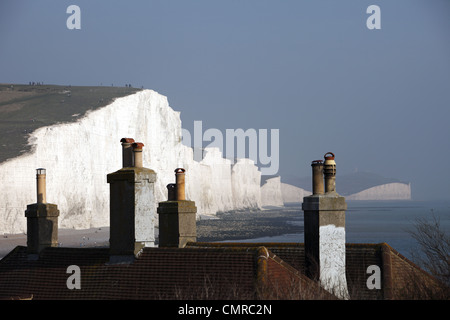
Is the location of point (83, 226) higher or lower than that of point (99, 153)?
lower

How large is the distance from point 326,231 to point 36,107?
332ft

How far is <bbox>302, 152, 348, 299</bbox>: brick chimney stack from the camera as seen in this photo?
13.9 m

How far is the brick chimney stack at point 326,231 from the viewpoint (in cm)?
1392

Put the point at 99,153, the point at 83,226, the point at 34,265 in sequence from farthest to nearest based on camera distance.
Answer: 1. the point at 99,153
2. the point at 83,226
3. the point at 34,265

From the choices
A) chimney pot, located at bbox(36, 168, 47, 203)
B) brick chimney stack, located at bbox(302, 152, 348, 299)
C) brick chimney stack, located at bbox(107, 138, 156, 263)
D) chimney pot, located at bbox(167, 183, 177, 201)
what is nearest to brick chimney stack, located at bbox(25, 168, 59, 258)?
chimney pot, located at bbox(36, 168, 47, 203)

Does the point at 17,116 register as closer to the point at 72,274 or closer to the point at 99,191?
the point at 99,191

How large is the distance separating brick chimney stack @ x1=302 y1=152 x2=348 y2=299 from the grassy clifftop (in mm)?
66633

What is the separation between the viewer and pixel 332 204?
13938 millimetres

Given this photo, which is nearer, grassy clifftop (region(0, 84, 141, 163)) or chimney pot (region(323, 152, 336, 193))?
chimney pot (region(323, 152, 336, 193))

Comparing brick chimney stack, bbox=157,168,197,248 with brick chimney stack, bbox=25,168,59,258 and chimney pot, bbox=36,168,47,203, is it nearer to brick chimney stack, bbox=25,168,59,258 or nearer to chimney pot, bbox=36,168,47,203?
brick chimney stack, bbox=25,168,59,258

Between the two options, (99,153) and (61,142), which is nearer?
(61,142)

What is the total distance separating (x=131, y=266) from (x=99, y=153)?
239ft
